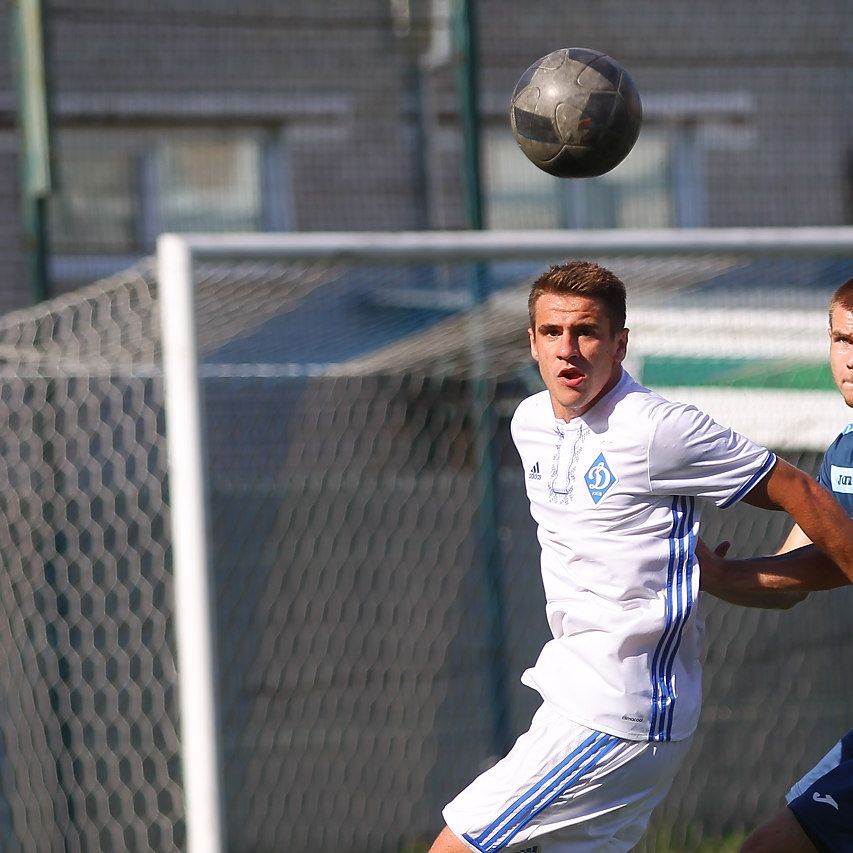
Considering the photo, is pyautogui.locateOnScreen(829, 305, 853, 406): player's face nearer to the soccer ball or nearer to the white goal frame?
the soccer ball

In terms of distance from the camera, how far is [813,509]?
2.99m

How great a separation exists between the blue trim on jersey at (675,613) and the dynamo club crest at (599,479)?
0.15 metres

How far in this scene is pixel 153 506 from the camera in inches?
220

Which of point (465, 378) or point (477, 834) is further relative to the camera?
point (465, 378)

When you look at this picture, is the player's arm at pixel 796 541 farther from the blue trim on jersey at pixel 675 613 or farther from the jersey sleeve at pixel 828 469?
the blue trim on jersey at pixel 675 613

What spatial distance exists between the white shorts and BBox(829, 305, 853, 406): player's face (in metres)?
0.86

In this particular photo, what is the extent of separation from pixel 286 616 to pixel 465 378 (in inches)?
47.2

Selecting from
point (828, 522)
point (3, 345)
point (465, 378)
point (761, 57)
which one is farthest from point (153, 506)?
point (761, 57)

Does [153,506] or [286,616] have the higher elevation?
[153,506]

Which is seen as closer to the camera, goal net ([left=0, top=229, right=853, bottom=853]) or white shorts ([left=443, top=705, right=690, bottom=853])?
white shorts ([left=443, top=705, right=690, bottom=853])

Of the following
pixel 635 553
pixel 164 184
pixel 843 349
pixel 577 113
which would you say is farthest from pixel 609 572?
pixel 164 184

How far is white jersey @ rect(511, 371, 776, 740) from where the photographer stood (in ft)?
9.87

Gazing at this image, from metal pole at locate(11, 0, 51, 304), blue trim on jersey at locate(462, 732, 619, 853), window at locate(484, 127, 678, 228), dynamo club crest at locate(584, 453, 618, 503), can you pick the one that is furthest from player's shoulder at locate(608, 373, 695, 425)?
window at locate(484, 127, 678, 228)

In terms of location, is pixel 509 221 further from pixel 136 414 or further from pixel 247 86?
pixel 136 414
